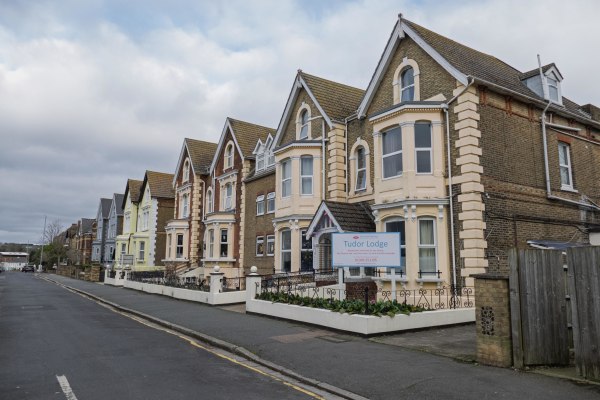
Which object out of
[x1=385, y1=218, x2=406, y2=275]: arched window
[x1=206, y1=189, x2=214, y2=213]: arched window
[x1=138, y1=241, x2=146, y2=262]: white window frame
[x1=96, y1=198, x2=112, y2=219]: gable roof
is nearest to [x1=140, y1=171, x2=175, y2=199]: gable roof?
[x1=138, y1=241, x2=146, y2=262]: white window frame

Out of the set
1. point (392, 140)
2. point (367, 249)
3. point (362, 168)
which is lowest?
point (367, 249)

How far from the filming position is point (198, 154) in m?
37.8

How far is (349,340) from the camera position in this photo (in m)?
11.3

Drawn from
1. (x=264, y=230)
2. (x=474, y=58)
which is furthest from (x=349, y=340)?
(x=264, y=230)

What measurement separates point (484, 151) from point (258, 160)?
15.8 metres

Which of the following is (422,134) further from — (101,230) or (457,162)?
(101,230)

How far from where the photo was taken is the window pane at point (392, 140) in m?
17.5

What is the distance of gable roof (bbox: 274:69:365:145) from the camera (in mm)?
22498

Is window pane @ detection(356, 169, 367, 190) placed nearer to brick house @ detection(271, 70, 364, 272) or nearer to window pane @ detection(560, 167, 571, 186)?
brick house @ detection(271, 70, 364, 272)

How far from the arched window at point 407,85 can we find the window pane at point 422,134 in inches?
63.6

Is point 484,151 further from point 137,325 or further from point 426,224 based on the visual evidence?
point 137,325

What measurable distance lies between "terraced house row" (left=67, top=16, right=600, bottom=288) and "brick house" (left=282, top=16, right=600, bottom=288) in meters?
0.05

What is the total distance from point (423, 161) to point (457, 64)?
3.66m

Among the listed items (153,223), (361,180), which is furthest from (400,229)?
(153,223)
